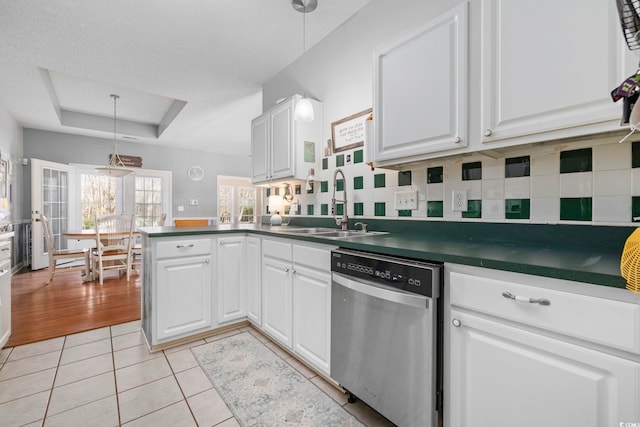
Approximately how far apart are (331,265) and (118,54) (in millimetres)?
3006

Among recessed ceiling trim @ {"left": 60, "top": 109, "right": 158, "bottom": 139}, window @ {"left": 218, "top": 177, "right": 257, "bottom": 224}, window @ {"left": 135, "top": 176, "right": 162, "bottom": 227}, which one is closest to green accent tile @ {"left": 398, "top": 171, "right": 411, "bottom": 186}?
recessed ceiling trim @ {"left": 60, "top": 109, "right": 158, "bottom": 139}

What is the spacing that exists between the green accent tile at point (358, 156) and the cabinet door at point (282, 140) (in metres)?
0.59

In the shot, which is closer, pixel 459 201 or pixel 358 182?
pixel 459 201

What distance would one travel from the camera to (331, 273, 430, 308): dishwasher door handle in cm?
112

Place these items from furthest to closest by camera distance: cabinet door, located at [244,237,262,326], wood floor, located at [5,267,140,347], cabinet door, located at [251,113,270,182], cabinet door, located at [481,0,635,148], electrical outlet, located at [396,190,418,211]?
cabinet door, located at [251,113,270,182], wood floor, located at [5,267,140,347], cabinet door, located at [244,237,262,326], electrical outlet, located at [396,190,418,211], cabinet door, located at [481,0,635,148]

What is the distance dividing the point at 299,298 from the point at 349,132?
139 cm

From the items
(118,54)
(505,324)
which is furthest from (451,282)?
(118,54)

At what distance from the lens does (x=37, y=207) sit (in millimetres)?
4801

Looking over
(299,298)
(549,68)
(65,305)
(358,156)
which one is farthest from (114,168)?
(549,68)

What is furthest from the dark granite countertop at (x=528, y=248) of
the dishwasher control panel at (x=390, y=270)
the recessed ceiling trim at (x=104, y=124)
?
the recessed ceiling trim at (x=104, y=124)

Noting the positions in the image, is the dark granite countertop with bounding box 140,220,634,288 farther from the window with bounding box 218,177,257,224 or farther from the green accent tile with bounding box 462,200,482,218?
the window with bounding box 218,177,257,224

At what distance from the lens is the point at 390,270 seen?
1.22 m

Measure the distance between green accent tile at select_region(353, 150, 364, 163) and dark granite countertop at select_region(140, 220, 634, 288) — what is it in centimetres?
73

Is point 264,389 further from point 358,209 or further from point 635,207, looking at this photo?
point 635,207
